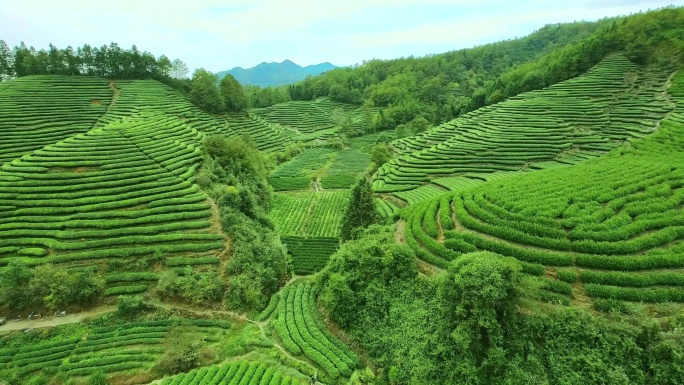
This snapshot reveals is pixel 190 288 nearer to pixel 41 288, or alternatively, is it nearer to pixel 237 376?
pixel 237 376

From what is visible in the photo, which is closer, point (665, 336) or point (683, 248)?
point (665, 336)

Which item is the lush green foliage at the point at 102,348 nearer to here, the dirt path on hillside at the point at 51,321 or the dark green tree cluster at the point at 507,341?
the dirt path on hillside at the point at 51,321

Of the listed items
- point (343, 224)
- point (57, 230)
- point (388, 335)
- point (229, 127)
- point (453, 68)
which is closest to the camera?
point (388, 335)

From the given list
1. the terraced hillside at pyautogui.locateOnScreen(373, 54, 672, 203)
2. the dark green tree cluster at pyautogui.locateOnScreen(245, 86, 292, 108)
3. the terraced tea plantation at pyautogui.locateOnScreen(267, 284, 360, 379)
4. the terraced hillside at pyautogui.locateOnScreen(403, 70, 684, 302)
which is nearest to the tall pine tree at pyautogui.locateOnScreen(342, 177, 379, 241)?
the terraced hillside at pyautogui.locateOnScreen(403, 70, 684, 302)

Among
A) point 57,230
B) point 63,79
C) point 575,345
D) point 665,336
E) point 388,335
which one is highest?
point 63,79

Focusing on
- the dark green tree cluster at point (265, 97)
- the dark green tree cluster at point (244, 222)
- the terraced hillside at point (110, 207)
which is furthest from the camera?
the dark green tree cluster at point (265, 97)

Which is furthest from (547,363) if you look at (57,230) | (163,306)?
(57,230)

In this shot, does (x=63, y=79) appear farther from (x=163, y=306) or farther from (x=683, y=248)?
(x=683, y=248)

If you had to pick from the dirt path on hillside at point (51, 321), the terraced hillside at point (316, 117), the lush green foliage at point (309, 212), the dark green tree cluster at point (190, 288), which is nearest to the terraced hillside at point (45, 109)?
the dirt path on hillside at point (51, 321)
